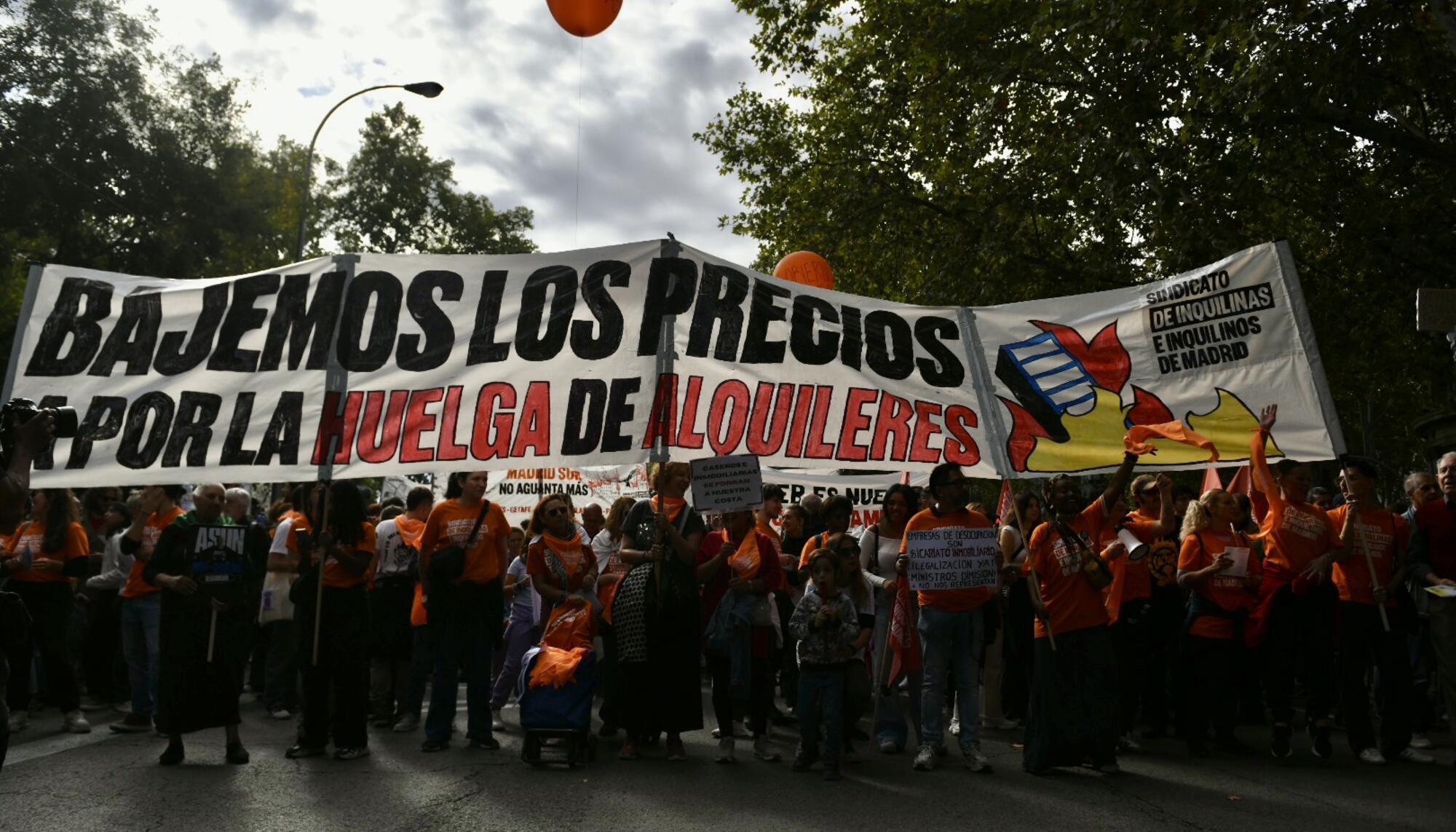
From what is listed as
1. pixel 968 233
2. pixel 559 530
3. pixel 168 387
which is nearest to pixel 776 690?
pixel 559 530

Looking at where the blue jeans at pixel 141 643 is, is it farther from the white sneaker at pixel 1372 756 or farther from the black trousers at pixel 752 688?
the white sneaker at pixel 1372 756

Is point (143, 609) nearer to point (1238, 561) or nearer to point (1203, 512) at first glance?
point (1203, 512)

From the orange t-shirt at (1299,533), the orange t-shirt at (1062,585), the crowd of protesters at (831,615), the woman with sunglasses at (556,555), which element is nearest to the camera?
the orange t-shirt at (1062,585)

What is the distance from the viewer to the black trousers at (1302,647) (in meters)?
9.02

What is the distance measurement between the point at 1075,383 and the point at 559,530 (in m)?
3.78

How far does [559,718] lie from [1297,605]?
17.4ft

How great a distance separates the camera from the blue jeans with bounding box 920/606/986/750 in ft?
27.8

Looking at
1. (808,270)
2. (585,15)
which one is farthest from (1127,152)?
(585,15)

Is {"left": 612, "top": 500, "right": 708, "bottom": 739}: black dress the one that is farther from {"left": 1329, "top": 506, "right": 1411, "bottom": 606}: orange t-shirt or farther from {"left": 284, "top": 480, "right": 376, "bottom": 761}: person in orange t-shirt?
{"left": 1329, "top": 506, "right": 1411, "bottom": 606}: orange t-shirt

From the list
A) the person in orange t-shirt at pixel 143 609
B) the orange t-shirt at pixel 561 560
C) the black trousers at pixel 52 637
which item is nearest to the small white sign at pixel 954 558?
the orange t-shirt at pixel 561 560

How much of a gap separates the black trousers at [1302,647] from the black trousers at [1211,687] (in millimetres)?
276

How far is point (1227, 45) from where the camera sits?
46.5 feet

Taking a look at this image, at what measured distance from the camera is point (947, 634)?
Result: 8.49m

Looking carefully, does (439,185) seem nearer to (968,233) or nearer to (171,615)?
(968,233)
